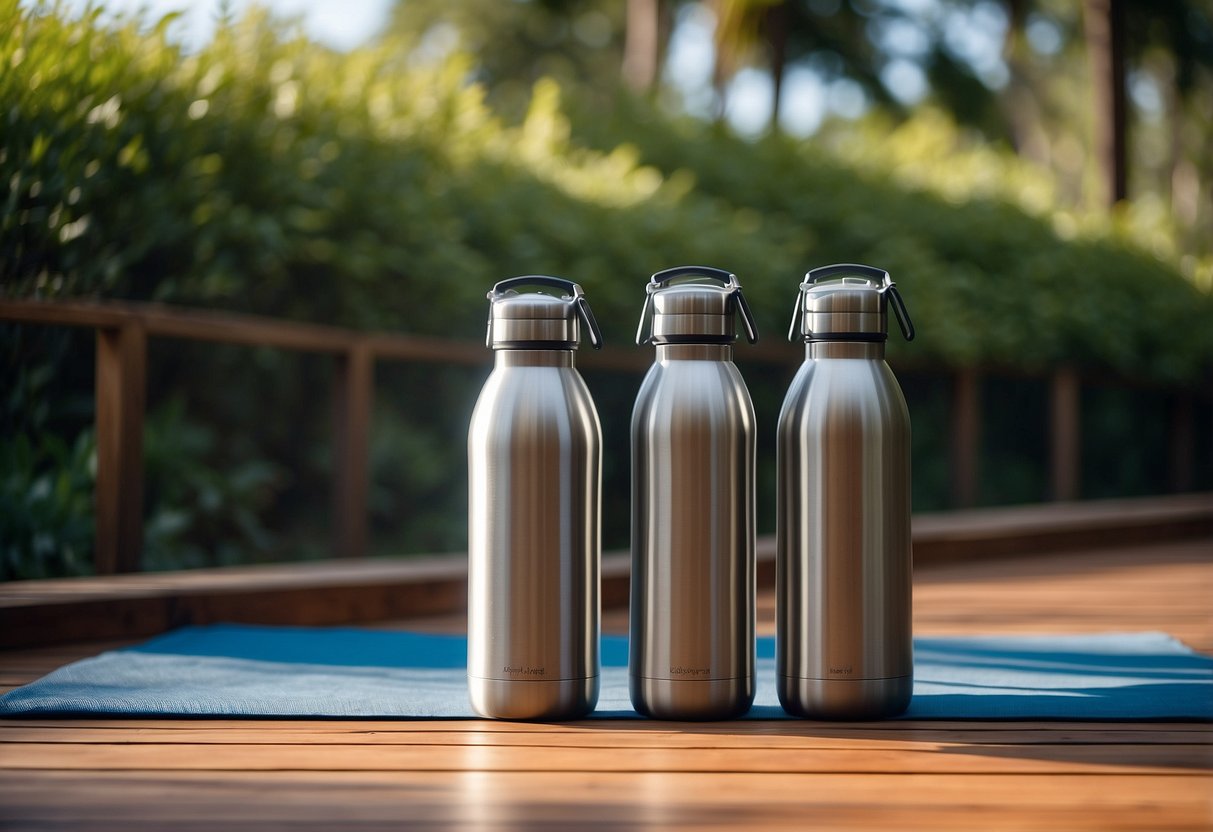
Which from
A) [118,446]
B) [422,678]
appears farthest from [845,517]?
[118,446]

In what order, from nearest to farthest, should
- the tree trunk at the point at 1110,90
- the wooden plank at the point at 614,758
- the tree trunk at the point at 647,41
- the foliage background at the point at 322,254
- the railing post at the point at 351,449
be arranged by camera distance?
1. the wooden plank at the point at 614,758
2. the foliage background at the point at 322,254
3. the railing post at the point at 351,449
4. the tree trunk at the point at 647,41
5. the tree trunk at the point at 1110,90

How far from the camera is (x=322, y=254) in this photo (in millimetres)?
4160

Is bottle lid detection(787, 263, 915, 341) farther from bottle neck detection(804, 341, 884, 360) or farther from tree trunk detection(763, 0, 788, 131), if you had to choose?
tree trunk detection(763, 0, 788, 131)

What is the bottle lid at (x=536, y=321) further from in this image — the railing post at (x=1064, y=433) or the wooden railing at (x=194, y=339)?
the railing post at (x=1064, y=433)

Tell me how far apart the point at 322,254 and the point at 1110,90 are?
9.81 meters

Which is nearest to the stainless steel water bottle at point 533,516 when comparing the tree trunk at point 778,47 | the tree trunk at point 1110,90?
the tree trunk at point 778,47

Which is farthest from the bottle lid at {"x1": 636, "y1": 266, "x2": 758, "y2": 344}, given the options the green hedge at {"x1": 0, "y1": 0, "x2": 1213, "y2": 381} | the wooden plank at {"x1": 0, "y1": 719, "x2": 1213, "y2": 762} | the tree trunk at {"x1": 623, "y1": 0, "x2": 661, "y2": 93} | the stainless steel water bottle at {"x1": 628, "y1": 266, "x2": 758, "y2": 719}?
the tree trunk at {"x1": 623, "y1": 0, "x2": 661, "y2": 93}

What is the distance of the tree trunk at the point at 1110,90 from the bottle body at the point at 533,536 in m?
11.3

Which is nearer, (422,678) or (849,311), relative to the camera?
(849,311)

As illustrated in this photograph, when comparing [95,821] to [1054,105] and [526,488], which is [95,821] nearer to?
[526,488]

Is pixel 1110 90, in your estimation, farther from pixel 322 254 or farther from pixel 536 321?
pixel 536 321

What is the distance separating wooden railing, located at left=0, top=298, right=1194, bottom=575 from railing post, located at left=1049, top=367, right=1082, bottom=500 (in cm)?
236

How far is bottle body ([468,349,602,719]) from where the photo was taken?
1709mm

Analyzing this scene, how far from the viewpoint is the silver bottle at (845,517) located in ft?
5.61
